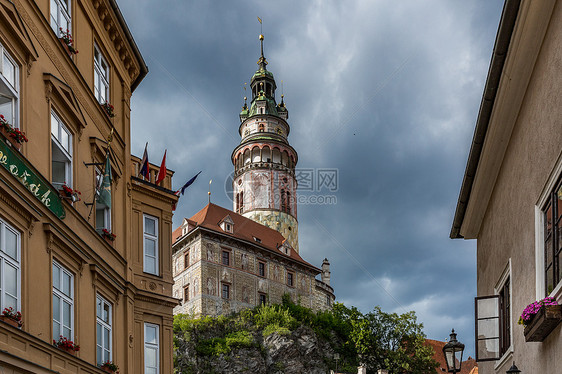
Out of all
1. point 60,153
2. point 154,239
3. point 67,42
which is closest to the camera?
point 60,153

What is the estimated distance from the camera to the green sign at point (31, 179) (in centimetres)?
1042

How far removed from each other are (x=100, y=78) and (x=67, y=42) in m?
2.71

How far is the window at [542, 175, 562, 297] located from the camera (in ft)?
26.6

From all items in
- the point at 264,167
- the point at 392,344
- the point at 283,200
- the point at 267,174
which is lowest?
the point at 392,344

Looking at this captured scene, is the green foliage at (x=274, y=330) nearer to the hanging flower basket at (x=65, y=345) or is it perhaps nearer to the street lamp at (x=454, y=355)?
the street lamp at (x=454, y=355)

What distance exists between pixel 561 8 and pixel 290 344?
5672 centimetres

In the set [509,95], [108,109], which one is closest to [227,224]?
[108,109]

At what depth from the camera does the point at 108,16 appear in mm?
16641

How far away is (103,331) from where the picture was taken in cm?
1471

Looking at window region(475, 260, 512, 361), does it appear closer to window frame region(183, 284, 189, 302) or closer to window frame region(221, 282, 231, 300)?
window frame region(221, 282, 231, 300)

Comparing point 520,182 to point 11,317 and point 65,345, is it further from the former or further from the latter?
point 65,345

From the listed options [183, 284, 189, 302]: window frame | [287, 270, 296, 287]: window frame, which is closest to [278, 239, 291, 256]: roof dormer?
[287, 270, 296, 287]: window frame

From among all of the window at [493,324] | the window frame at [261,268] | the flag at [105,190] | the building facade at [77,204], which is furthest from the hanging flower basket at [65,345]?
the window frame at [261,268]

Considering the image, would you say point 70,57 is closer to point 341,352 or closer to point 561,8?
point 561,8
